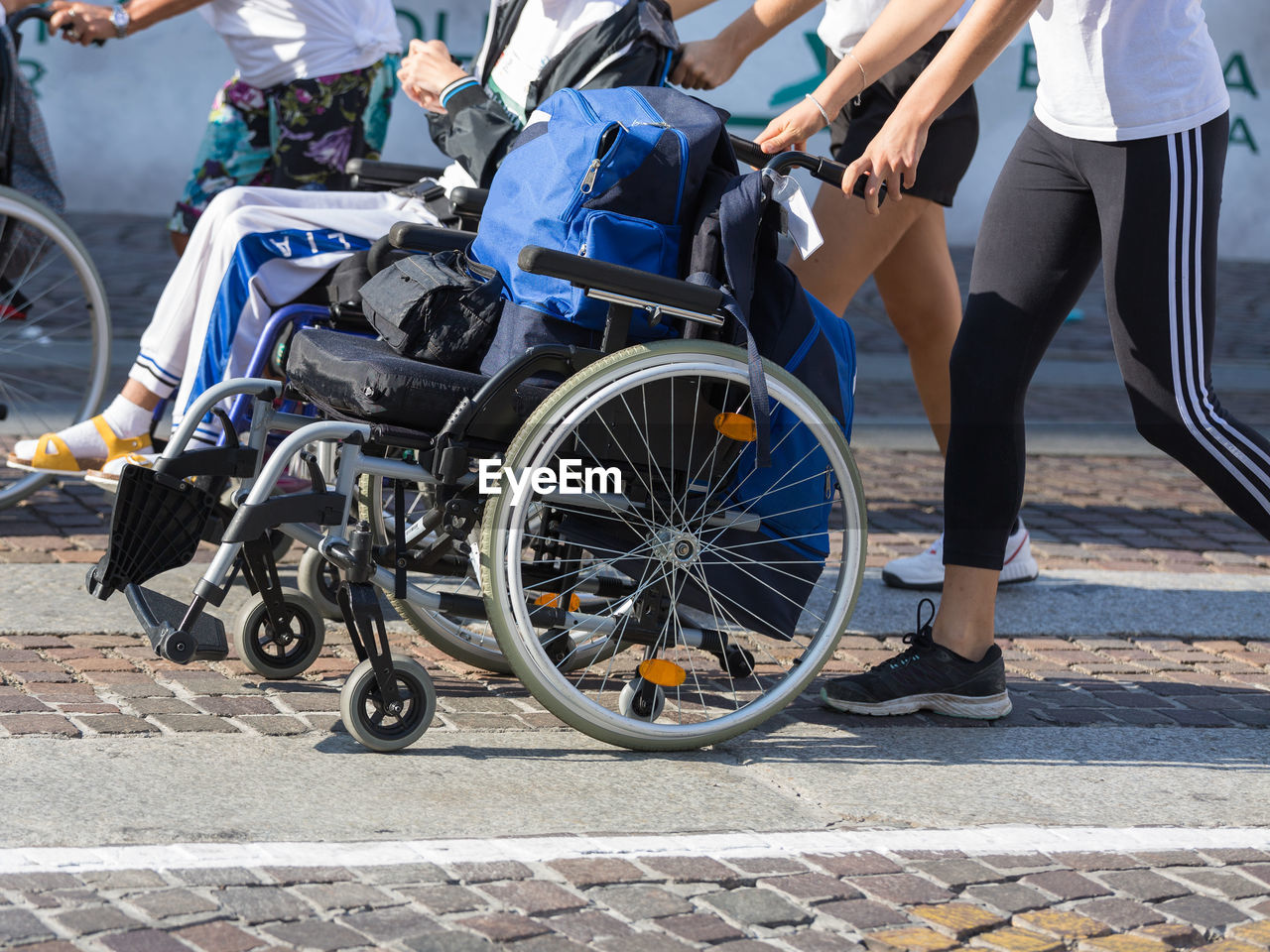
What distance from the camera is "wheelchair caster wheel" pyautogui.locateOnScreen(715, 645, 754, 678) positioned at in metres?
3.75

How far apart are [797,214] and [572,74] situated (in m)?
0.83

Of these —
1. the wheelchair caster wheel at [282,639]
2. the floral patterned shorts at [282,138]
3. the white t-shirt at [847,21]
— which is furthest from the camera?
the floral patterned shorts at [282,138]

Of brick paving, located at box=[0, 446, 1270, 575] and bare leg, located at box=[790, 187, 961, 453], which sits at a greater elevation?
bare leg, located at box=[790, 187, 961, 453]

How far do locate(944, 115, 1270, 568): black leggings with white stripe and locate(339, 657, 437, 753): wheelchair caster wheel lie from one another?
1171 millimetres

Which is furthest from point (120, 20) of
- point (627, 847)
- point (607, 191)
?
point (627, 847)

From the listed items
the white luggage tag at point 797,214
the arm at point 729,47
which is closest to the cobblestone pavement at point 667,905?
the white luggage tag at point 797,214

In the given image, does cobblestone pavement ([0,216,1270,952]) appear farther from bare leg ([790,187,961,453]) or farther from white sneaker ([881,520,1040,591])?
bare leg ([790,187,961,453])

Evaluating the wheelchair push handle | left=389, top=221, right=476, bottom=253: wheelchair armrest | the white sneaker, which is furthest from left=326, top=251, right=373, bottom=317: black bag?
the white sneaker

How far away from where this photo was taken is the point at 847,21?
14.4 ft

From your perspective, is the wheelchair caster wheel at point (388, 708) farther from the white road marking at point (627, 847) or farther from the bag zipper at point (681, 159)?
the bag zipper at point (681, 159)

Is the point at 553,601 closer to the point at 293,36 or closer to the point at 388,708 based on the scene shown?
the point at 388,708

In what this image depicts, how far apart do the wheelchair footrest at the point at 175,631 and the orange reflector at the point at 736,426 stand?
0.99 metres

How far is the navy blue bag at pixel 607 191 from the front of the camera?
10.7 ft

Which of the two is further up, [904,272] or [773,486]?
[904,272]
